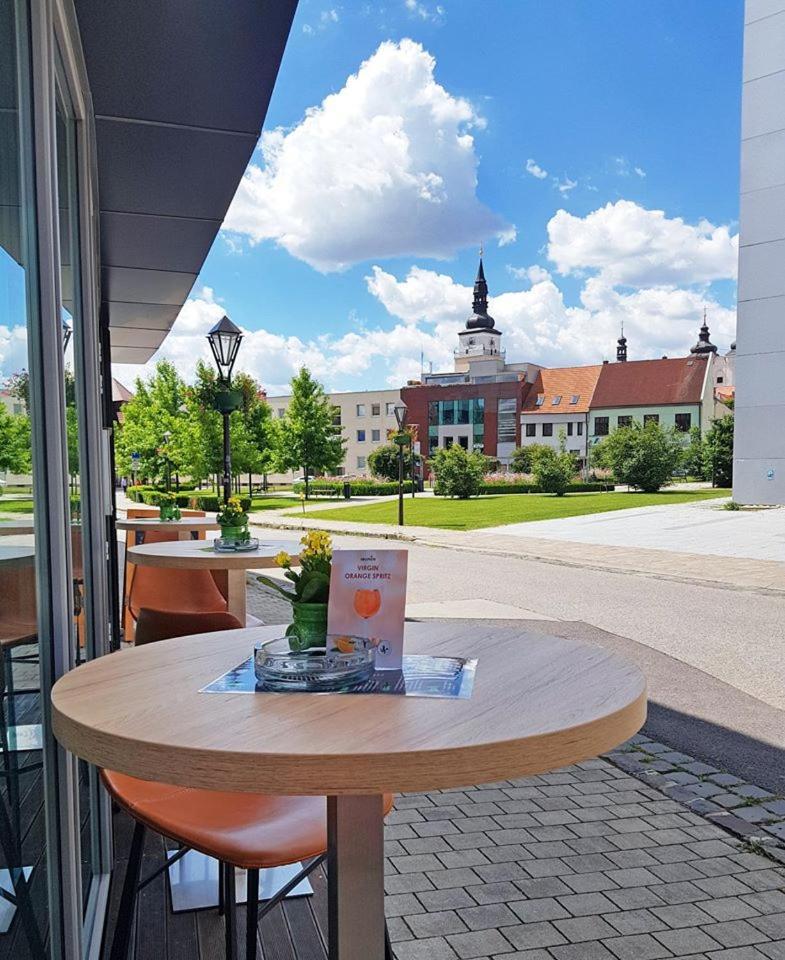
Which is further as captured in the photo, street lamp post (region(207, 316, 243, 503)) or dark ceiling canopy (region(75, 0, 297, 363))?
street lamp post (region(207, 316, 243, 503))

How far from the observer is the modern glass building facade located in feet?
4.80

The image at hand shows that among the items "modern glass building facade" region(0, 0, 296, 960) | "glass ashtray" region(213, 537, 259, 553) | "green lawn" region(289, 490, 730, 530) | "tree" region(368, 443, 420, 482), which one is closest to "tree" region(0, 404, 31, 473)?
"modern glass building facade" region(0, 0, 296, 960)

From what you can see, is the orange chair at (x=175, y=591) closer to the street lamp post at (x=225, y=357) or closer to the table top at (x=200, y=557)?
the table top at (x=200, y=557)

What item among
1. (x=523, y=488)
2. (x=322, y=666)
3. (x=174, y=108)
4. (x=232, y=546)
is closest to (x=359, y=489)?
(x=523, y=488)

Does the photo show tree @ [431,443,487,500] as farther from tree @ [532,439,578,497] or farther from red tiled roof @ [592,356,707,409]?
red tiled roof @ [592,356,707,409]

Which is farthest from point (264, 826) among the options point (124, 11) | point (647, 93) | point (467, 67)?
point (467, 67)

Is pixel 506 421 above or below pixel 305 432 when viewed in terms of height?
above

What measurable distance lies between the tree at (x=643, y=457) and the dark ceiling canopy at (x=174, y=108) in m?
33.5

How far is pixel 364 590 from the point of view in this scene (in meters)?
1.65

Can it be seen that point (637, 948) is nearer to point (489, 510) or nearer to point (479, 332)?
point (489, 510)

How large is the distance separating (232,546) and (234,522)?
0.56 feet

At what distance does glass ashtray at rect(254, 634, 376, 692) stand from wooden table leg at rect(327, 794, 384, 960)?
0.21 meters

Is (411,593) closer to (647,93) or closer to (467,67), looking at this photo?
(647,93)

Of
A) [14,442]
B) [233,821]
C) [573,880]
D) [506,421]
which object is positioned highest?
[506,421]
